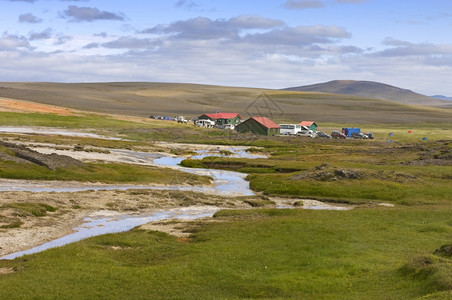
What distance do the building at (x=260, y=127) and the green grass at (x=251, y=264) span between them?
114778 millimetres

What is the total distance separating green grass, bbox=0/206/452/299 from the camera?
24.7 meters

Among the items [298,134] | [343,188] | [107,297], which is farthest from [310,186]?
[298,134]

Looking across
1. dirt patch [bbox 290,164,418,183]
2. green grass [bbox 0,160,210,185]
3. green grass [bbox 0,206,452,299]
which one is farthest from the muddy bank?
green grass [bbox 0,160,210,185]

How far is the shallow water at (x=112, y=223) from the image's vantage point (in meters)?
35.5

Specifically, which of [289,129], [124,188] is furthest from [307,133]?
[124,188]

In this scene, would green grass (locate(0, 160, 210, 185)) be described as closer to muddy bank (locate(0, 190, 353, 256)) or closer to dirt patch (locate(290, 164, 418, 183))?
muddy bank (locate(0, 190, 353, 256))

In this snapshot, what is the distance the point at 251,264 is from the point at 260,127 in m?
128

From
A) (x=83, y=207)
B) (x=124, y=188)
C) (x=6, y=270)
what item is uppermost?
(x=6, y=270)

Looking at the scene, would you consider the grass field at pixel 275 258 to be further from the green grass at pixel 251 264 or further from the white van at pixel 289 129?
the white van at pixel 289 129

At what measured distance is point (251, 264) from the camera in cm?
2938

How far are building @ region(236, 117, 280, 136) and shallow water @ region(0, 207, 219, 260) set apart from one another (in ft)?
343

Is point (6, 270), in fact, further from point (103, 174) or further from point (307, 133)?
point (307, 133)

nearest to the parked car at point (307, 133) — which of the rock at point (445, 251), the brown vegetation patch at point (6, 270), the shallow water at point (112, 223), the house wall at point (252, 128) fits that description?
the house wall at point (252, 128)

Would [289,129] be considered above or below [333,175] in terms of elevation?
above
